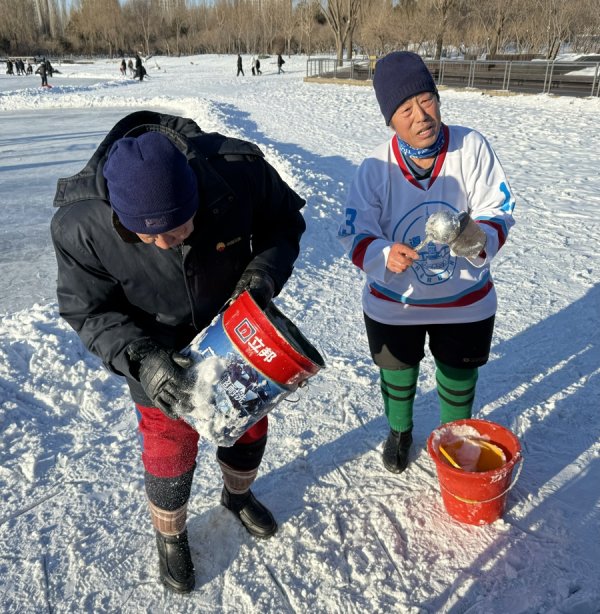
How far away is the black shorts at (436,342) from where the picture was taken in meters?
2.28

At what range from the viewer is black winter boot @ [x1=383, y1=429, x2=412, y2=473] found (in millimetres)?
2613

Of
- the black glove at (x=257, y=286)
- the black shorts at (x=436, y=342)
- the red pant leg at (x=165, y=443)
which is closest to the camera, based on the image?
the black glove at (x=257, y=286)

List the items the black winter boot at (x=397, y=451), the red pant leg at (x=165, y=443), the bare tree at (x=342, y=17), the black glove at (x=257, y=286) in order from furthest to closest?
1. the bare tree at (x=342, y=17)
2. the black winter boot at (x=397, y=451)
3. the red pant leg at (x=165, y=443)
4. the black glove at (x=257, y=286)

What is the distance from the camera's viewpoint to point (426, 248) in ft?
7.02

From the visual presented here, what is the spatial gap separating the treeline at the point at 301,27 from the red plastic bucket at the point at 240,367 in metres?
36.3

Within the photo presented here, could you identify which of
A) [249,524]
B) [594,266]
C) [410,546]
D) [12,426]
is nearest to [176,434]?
[249,524]

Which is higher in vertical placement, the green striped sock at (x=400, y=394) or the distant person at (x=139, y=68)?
the distant person at (x=139, y=68)

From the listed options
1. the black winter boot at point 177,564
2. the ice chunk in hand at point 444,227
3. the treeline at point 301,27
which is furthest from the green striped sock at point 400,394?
the treeline at point 301,27

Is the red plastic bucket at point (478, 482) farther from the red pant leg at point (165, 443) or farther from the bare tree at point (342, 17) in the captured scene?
the bare tree at point (342, 17)

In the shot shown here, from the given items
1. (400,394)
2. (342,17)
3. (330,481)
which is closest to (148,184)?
(400,394)

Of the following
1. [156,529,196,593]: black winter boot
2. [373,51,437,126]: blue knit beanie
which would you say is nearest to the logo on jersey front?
[373,51,437,126]: blue knit beanie

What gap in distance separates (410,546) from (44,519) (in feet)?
5.17

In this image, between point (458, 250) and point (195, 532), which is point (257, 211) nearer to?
point (458, 250)

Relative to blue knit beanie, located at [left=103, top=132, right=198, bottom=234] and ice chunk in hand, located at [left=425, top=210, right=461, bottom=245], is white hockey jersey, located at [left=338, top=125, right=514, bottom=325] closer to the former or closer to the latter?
ice chunk in hand, located at [left=425, top=210, right=461, bottom=245]
